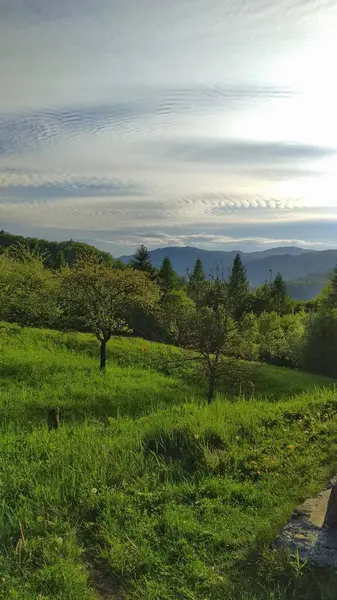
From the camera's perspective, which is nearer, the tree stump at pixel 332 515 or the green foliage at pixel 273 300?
the tree stump at pixel 332 515

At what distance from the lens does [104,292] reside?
21.0 metres

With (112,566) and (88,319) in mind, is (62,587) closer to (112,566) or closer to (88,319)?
(112,566)

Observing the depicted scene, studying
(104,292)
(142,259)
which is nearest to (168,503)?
(104,292)

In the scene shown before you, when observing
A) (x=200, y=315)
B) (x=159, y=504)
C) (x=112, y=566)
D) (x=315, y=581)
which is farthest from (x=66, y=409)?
(x=315, y=581)

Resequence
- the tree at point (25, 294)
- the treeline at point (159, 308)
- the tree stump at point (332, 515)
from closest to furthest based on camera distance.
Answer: the tree stump at point (332, 515) → the treeline at point (159, 308) → the tree at point (25, 294)

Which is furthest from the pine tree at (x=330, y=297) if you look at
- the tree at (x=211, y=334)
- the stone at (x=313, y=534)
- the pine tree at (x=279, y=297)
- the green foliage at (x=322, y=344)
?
the stone at (x=313, y=534)

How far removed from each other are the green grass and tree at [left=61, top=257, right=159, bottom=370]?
11415 mm

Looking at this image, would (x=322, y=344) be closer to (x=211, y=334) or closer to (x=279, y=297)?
(x=211, y=334)

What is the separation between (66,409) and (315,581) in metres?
11.8

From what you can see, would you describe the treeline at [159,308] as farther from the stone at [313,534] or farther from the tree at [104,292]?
the stone at [313,534]

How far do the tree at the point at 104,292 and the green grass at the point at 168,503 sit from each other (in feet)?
37.5

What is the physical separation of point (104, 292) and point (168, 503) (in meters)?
16.6

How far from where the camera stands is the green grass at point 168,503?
365cm

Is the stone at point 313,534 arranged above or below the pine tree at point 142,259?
below
